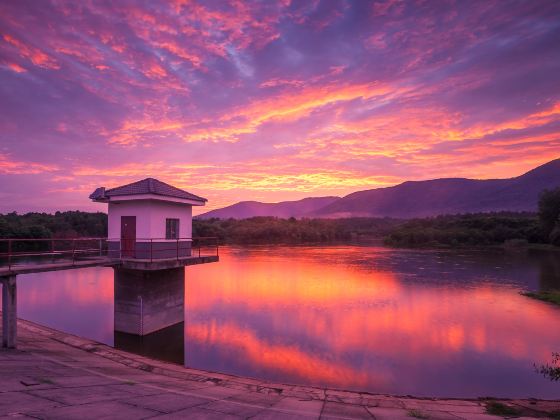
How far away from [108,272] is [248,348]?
94.3 feet

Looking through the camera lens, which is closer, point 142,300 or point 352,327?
point 142,300

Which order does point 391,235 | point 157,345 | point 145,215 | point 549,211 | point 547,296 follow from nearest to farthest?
1. point 145,215
2. point 157,345
3. point 547,296
4. point 549,211
5. point 391,235

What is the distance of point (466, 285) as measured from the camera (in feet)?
113

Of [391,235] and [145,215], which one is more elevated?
[145,215]

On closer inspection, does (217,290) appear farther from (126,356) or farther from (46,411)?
(46,411)

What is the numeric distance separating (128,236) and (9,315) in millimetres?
6853

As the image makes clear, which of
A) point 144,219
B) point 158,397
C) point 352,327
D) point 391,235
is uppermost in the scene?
point 144,219

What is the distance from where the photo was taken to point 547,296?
28.6m

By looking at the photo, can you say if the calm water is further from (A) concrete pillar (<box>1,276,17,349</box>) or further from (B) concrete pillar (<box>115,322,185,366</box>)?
(A) concrete pillar (<box>1,276,17,349</box>)

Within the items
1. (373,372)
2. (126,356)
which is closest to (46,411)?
(126,356)

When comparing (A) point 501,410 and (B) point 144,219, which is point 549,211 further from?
(B) point 144,219

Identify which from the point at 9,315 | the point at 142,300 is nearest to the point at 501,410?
the point at 9,315

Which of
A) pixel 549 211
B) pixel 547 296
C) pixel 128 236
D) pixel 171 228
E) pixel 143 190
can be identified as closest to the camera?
pixel 143 190

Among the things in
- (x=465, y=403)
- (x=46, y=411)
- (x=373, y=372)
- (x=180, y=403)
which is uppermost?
(x=46, y=411)
